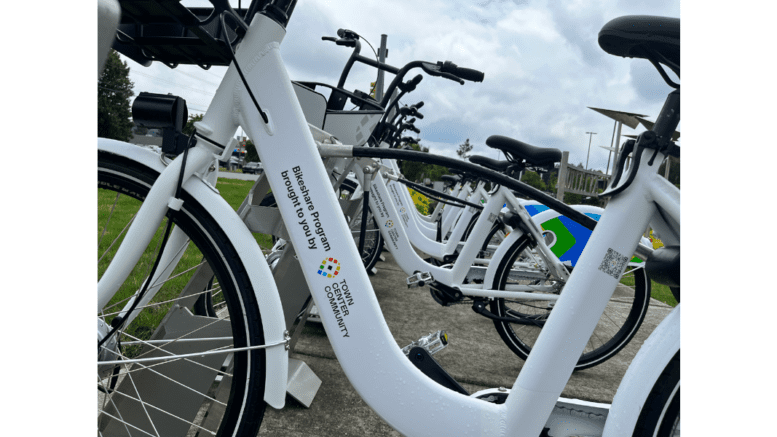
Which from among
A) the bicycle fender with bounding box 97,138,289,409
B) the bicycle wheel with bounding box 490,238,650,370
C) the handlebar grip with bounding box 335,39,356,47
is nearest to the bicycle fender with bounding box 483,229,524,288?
the bicycle wheel with bounding box 490,238,650,370

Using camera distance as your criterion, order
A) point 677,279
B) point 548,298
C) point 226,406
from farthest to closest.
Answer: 1. point 548,298
2. point 226,406
3. point 677,279

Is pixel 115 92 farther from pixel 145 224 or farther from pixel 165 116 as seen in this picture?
pixel 145 224

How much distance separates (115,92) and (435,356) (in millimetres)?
2011

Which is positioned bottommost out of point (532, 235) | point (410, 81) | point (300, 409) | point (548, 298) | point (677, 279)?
point (300, 409)

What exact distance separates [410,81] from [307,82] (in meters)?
0.74


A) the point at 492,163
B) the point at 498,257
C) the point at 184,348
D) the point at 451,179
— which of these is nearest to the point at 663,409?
the point at 184,348

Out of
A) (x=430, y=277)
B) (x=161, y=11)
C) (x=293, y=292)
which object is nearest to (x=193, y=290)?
(x=293, y=292)

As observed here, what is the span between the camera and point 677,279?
93 centimetres

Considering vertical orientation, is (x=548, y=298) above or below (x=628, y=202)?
below

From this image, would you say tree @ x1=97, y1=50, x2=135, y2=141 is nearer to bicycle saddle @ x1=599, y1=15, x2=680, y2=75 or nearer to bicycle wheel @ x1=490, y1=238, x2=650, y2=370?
bicycle saddle @ x1=599, y1=15, x2=680, y2=75

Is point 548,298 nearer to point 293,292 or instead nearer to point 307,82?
point 293,292

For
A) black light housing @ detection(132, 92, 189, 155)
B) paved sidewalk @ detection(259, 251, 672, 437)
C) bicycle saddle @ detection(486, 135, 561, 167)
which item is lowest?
paved sidewalk @ detection(259, 251, 672, 437)

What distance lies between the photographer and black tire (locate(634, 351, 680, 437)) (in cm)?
94

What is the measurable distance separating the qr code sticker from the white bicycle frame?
0.13 meters
